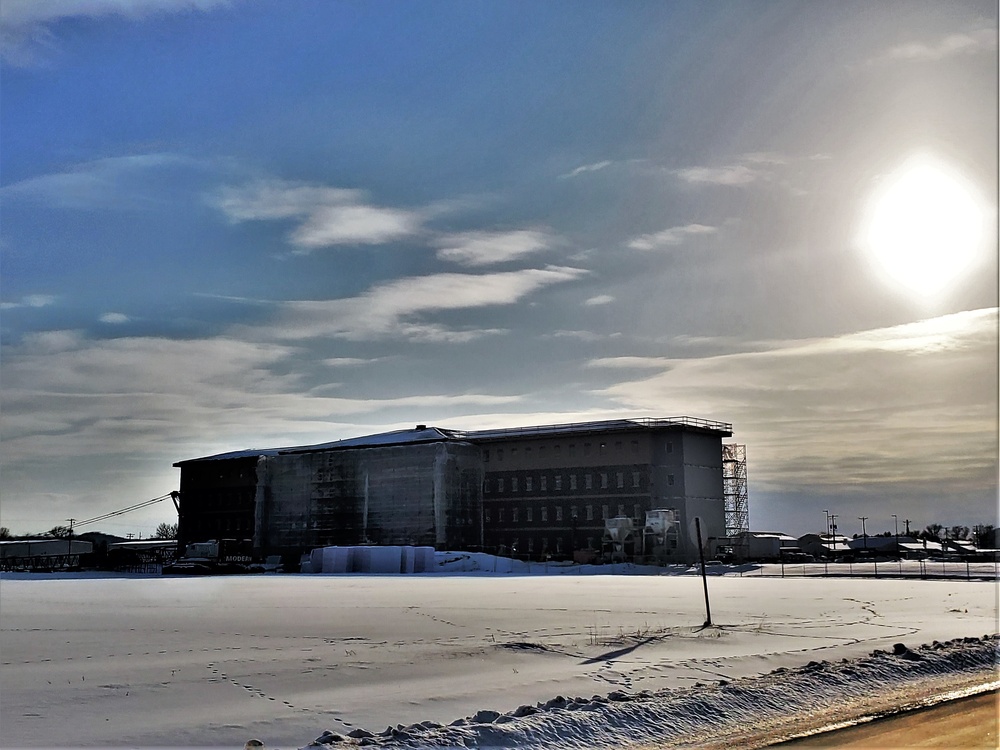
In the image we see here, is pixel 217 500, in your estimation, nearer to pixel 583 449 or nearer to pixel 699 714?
pixel 583 449

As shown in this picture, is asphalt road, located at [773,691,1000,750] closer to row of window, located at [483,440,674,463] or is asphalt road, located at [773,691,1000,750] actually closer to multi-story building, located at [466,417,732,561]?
multi-story building, located at [466,417,732,561]

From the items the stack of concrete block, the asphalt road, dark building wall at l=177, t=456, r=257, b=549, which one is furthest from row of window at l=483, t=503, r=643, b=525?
the asphalt road

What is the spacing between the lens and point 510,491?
346 ft

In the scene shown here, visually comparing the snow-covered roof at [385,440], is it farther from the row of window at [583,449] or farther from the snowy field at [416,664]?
the snowy field at [416,664]

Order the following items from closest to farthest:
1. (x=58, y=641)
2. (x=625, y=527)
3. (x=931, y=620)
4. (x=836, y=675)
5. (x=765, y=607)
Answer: (x=836, y=675)
(x=58, y=641)
(x=931, y=620)
(x=765, y=607)
(x=625, y=527)

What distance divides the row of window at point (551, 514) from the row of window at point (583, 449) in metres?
5.68

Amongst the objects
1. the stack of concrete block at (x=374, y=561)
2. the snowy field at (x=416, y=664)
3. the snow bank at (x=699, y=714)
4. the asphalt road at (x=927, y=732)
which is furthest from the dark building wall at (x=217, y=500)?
the asphalt road at (x=927, y=732)

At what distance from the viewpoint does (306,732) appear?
11.8m

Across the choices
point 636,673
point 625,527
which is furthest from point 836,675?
point 625,527

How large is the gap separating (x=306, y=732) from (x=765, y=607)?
23.2m

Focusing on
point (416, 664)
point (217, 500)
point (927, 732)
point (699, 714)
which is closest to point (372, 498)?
point (217, 500)

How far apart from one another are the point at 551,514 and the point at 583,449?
7793 mm

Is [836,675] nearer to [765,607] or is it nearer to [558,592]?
[765,607]

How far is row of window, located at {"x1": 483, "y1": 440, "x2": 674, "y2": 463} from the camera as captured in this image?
9925 centimetres
